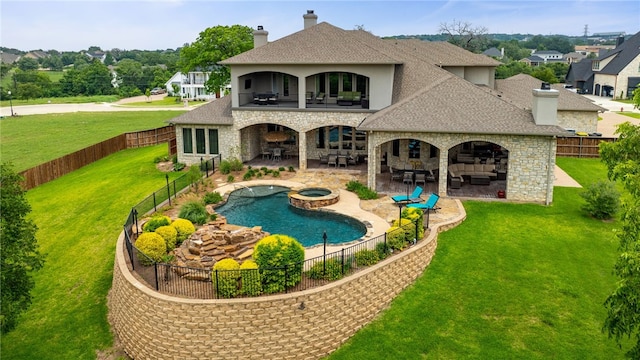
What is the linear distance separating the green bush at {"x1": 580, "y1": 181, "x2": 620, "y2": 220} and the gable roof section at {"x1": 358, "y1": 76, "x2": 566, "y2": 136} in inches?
109

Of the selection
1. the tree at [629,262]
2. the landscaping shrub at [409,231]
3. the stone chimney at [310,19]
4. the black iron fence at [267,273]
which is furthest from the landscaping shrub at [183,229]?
the stone chimney at [310,19]

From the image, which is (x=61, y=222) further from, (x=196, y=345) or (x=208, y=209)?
(x=196, y=345)

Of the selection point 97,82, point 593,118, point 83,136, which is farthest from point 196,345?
point 97,82

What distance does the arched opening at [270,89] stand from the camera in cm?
3047

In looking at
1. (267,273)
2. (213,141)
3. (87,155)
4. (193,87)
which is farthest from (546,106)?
(193,87)

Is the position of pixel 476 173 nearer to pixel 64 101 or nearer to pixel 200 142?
pixel 200 142

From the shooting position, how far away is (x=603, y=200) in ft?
69.7

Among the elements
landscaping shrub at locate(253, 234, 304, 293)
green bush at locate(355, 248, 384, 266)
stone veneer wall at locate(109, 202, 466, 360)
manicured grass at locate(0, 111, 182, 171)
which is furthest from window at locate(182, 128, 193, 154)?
green bush at locate(355, 248, 384, 266)

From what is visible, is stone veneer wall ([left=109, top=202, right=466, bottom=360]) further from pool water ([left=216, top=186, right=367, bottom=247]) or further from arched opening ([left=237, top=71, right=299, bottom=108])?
arched opening ([left=237, top=71, right=299, bottom=108])

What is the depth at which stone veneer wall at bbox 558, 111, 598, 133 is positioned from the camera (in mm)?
37312

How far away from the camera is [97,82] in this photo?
111750 mm

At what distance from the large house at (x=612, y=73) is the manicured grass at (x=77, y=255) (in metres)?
66.0

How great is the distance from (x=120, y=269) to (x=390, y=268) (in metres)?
8.43

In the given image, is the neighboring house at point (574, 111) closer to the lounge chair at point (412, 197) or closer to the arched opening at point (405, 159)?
the arched opening at point (405, 159)
